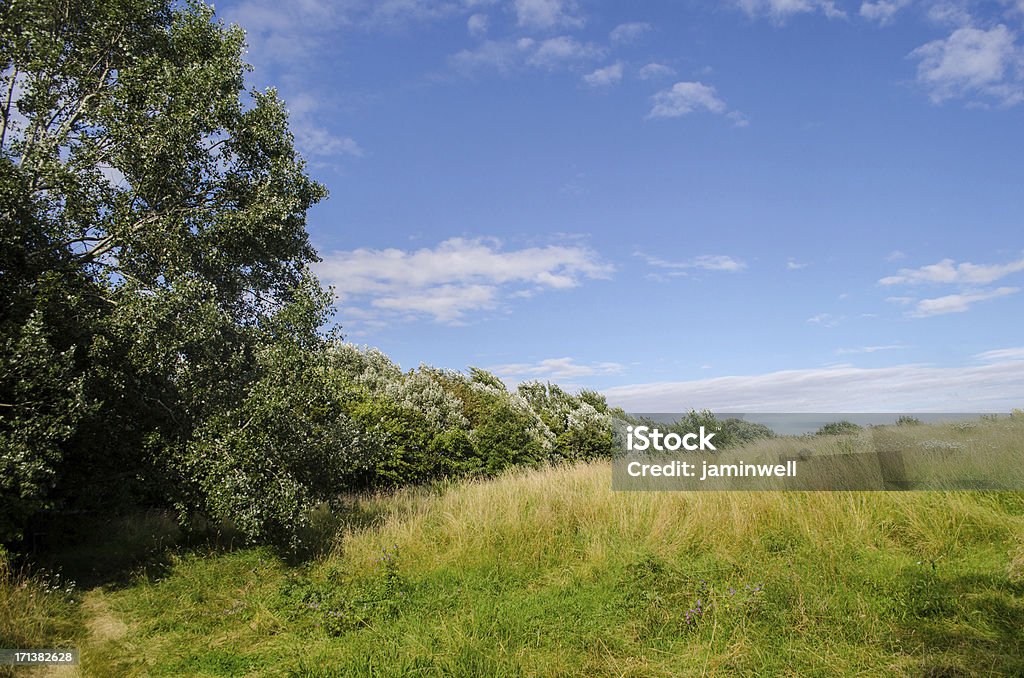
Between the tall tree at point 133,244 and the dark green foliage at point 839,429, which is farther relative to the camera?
the dark green foliage at point 839,429

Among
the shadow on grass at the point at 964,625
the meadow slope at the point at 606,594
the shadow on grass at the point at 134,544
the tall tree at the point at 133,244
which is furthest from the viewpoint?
the shadow on grass at the point at 134,544

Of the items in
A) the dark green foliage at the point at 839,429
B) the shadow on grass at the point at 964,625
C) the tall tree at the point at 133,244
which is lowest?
the shadow on grass at the point at 964,625

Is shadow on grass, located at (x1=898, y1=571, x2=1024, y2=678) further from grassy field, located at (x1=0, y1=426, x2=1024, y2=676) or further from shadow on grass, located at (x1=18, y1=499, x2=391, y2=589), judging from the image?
shadow on grass, located at (x1=18, y1=499, x2=391, y2=589)

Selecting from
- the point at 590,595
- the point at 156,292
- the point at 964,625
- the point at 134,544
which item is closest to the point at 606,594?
the point at 590,595

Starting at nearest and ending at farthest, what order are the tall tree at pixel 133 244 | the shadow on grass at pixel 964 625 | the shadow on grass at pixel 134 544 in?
the shadow on grass at pixel 964 625, the tall tree at pixel 133 244, the shadow on grass at pixel 134 544

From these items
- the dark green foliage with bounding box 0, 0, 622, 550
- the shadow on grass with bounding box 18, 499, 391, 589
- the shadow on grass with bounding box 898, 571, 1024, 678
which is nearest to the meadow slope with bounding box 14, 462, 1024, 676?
the shadow on grass with bounding box 898, 571, 1024, 678

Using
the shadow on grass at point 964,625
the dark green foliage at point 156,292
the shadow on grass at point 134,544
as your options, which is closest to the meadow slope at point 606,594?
the shadow on grass at point 964,625

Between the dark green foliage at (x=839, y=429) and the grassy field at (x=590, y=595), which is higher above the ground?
the dark green foliage at (x=839, y=429)

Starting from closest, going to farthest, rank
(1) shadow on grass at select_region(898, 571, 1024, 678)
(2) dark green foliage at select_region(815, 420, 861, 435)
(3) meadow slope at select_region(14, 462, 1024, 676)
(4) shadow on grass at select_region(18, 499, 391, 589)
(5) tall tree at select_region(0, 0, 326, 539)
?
(1) shadow on grass at select_region(898, 571, 1024, 678) < (3) meadow slope at select_region(14, 462, 1024, 676) < (5) tall tree at select_region(0, 0, 326, 539) < (4) shadow on grass at select_region(18, 499, 391, 589) < (2) dark green foliage at select_region(815, 420, 861, 435)

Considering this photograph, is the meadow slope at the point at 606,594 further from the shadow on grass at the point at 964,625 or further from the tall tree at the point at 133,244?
the tall tree at the point at 133,244

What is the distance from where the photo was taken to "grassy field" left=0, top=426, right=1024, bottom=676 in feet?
17.9

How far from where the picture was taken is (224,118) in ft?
31.2

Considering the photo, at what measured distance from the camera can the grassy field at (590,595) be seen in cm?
547

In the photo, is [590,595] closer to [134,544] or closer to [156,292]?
[156,292]
